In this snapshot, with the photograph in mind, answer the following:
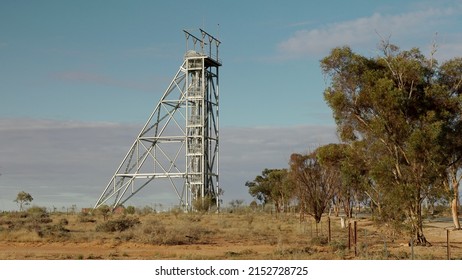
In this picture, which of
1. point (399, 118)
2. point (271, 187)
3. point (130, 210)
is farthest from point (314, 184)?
point (271, 187)

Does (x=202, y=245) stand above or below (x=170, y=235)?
below

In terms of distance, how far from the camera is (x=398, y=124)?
2405cm

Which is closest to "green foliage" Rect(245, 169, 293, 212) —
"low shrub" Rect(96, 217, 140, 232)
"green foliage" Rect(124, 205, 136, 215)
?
"green foliage" Rect(124, 205, 136, 215)

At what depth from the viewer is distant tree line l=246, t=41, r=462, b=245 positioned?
23547mm

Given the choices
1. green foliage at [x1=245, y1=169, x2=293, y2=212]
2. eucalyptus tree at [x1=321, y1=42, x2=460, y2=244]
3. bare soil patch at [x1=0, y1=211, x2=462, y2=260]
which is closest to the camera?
bare soil patch at [x1=0, y1=211, x2=462, y2=260]

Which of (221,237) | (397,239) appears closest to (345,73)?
(397,239)

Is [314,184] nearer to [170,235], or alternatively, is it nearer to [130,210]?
[170,235]

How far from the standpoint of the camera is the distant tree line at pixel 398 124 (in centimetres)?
2355

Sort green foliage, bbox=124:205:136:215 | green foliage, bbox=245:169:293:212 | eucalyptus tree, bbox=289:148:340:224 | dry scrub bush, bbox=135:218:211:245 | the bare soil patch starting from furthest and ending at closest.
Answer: green foliage, bbox=245:169:293:212 → green foliage, bbox=124:205:136:215 → eucalyptus tree, bbox=289:148:340:224 → dry scrub bush, bbox=135:218:211:245 → the bare soil patch

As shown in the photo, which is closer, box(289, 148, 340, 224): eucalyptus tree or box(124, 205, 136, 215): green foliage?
box(289, 148, 340, 224): eucalyptus tree

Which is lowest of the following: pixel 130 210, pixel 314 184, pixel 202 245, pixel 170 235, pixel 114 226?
pixel 202 245

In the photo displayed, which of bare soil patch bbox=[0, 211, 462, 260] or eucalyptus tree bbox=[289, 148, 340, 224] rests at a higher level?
eucalyptus tree bbox=[289, 148, 340, 224]

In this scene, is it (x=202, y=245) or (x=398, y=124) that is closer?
(x=398, y=124)

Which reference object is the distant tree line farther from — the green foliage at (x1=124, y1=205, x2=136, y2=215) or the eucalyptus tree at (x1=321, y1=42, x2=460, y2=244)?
the green foliage at (x1=124, y1=205, x2=136, y2=215)
